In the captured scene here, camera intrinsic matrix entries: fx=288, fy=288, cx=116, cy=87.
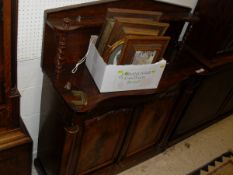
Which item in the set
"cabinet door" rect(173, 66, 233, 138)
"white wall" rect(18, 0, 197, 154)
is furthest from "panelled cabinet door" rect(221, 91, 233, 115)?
"white wall" rect(18, 0, 197, 154)

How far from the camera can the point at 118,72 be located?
1.33m

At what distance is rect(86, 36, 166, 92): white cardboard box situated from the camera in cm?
133

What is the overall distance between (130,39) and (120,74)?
0.18m

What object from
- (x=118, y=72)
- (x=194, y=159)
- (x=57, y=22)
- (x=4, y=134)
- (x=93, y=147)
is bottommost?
(x=194, y=159)

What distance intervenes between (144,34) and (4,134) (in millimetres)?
793

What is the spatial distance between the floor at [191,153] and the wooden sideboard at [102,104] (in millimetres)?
91

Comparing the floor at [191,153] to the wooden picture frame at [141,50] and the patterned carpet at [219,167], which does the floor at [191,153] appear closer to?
the patterned carpet at [219,167]

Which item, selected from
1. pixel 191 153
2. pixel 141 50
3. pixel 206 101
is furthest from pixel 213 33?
pixel 191 153

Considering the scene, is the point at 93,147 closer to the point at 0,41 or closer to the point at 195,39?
the point at 0,41

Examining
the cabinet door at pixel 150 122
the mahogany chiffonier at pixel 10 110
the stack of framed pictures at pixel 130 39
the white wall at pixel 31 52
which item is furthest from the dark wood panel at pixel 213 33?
the mahogany chiffonier at pixel 10 110

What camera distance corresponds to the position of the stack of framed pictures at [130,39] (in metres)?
1.30

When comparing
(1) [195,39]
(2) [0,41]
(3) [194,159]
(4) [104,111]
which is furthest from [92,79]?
(3) [194,159]

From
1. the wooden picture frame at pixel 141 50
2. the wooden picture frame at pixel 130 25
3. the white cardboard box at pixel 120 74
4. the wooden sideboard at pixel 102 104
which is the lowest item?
the wooden sideboard at pixel 102 104

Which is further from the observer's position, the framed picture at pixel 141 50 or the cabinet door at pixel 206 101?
the cabinet door at pixel 206 101
